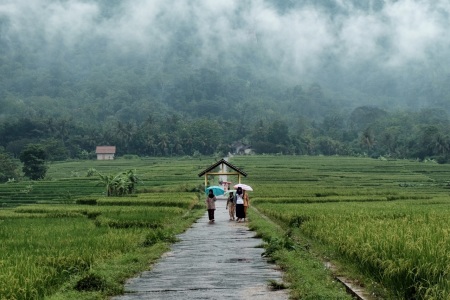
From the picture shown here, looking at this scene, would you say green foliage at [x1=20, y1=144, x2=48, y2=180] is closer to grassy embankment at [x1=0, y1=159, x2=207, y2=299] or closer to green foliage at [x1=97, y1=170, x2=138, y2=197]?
green foliage at [x1=97, y1=170, x2=138, y2=197]

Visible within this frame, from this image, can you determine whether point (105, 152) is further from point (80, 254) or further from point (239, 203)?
point (80, 254)

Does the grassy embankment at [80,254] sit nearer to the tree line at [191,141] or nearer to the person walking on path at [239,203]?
the person walking on path at [239,203]

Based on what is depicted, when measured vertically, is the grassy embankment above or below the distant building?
below

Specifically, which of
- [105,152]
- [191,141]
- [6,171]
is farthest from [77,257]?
[191,141]

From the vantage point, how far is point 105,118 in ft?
645

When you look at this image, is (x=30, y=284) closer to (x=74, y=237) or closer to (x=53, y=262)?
(x=53, y=262)

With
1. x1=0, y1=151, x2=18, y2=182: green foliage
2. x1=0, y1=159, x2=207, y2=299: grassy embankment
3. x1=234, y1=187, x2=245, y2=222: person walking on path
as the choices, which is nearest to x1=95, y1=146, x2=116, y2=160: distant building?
x1=0, y1=151, x2=18, y2=182: green foliage

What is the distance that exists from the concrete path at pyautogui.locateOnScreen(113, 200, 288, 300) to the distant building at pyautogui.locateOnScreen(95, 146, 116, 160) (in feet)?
321

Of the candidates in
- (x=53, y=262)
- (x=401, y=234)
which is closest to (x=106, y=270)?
(x=53, y=262)

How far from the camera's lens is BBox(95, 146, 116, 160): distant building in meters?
112

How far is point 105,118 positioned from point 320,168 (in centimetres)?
12829

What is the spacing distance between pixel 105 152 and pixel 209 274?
10387 centimetres

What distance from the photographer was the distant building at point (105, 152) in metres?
112

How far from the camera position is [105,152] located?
11212cm
